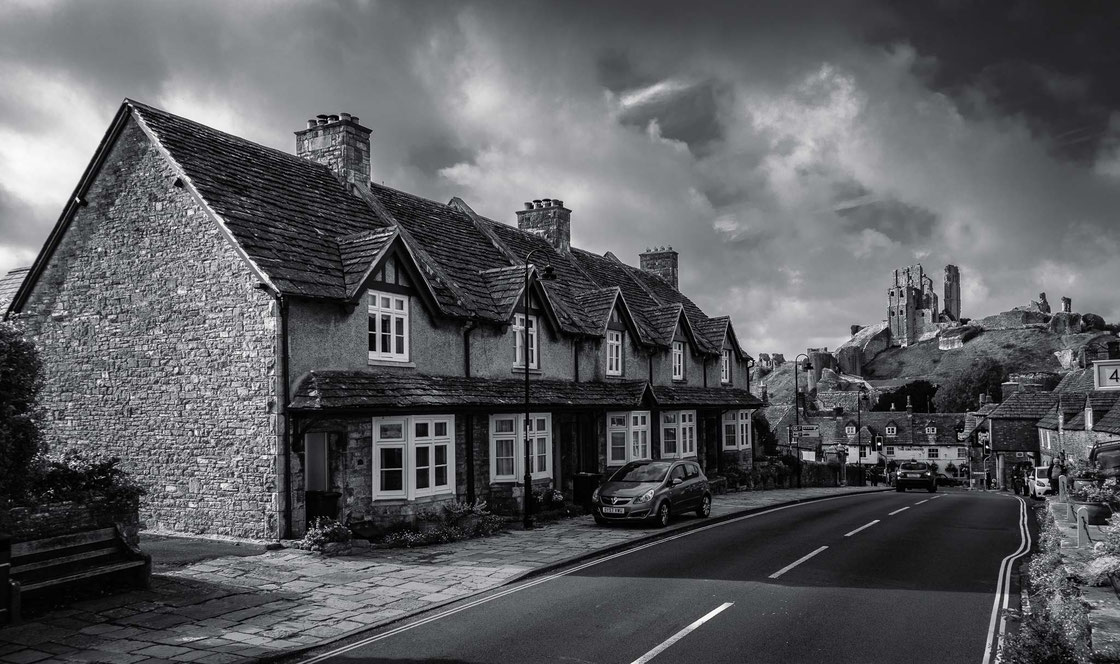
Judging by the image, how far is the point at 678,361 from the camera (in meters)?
33.8

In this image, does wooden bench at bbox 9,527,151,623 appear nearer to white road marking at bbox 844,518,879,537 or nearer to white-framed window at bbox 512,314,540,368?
white-framed window at bbox 512,314,540,368

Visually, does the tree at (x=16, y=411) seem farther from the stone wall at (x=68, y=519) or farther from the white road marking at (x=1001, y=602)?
the white road marking at (x=1001, y=602)

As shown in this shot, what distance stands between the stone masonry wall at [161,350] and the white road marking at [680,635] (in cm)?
965

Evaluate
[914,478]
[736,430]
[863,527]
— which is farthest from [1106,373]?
[914,478]

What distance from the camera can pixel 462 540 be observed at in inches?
714

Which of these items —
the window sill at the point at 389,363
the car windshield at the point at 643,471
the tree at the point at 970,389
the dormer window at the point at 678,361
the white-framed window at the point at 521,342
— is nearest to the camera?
the window sill at the point at 389,363

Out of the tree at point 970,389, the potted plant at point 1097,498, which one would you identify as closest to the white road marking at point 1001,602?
the potted plant at point 1097,498

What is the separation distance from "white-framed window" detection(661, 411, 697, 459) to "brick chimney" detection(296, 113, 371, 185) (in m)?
14.7

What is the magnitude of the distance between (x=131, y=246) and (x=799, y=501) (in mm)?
22870

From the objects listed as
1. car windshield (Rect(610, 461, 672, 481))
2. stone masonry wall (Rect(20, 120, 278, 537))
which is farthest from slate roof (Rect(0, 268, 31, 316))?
car windshield (Rect(610, 461, 672, 481))

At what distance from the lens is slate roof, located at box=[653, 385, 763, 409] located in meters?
30.9

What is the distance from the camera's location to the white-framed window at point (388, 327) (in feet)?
61.7

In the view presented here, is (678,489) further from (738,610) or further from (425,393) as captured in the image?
(738,610)

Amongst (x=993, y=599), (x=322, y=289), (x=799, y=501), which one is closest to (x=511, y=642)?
(x=993, y=599)
